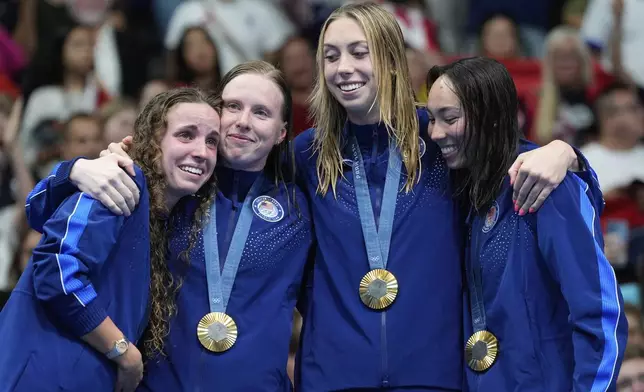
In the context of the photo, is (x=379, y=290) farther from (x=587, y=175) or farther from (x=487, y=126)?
(x=587, y=175)

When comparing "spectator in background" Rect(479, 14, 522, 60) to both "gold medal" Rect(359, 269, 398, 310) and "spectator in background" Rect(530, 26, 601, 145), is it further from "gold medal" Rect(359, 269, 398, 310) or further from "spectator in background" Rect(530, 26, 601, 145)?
"gold medal" Rect(359, 269, 398, 310)

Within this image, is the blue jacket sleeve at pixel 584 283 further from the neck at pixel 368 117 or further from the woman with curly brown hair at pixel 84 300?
the woman with curly brown hair at pixel 84 300

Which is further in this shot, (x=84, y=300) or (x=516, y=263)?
(x=516, y=263)

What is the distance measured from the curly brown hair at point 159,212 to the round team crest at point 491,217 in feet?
3.67

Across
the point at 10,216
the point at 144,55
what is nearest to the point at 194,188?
the point at 10,216

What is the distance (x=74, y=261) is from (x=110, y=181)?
327mm

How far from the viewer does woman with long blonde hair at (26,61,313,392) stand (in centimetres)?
470

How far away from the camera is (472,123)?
4.70 meters

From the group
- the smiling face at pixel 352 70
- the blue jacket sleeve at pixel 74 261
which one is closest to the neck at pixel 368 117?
the smiling face at pixel 352 70

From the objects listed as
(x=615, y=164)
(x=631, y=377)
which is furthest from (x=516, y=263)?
(x=615, y=164)

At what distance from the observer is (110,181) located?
174 inches

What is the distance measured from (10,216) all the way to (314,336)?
4022 mm

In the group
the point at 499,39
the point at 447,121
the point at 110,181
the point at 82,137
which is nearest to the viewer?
the point at 110,181

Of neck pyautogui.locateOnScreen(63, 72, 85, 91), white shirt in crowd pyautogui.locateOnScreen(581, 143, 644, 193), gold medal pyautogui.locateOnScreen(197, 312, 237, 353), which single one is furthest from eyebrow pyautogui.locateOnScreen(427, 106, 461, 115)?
neck pyautogui.locateOnScreen(63, 72, 85, 91)
